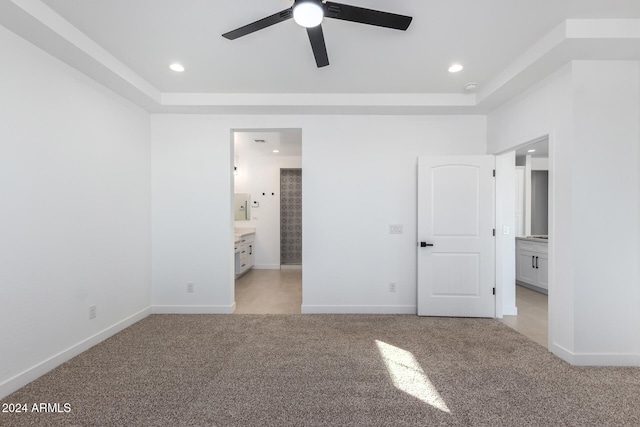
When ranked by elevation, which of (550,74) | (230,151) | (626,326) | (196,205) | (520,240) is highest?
(550,74)

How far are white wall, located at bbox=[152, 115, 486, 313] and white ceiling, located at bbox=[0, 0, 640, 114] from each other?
0.29 metres

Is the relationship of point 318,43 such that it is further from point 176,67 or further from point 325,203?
point 325,203

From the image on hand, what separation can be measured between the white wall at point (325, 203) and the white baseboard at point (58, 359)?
0.58 metres

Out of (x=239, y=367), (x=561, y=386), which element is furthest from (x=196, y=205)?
(x=561, y=386)

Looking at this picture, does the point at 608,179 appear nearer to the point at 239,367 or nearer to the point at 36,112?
the point at 239,367

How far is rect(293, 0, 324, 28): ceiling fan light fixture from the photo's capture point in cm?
151

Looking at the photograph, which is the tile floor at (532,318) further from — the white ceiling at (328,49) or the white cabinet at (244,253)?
the white cabinet at (244,253)

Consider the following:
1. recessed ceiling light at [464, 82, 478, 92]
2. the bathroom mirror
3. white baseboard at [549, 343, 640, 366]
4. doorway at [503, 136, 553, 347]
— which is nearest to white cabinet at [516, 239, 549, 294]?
doorway at [503, 136, 553, 347]

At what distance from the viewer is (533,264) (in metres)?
4.69

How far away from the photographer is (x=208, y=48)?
2402mm

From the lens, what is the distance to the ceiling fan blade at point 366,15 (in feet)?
5.14

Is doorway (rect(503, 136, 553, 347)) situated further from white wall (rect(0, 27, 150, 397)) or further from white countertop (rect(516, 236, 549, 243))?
white wall (rect(0, 27, 150, 397))

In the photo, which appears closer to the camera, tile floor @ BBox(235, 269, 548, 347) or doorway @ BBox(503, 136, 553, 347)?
tile floor @ BBox(235, 269, 548, 347)

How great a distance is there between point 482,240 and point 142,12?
13.0 ft
